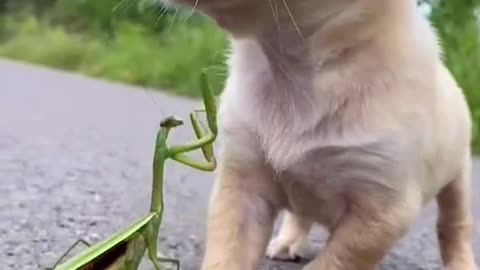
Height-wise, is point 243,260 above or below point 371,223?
below

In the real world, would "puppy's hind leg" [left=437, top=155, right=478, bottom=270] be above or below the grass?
above

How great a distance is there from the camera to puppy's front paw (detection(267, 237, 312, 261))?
3.05m

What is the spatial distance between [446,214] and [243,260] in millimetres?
748

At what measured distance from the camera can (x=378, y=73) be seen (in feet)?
7.49

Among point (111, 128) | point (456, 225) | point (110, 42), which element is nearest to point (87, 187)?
point (456, 225)

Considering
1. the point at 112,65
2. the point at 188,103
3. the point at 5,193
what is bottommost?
the point at 112,65

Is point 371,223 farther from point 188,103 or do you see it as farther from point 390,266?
point 188,103

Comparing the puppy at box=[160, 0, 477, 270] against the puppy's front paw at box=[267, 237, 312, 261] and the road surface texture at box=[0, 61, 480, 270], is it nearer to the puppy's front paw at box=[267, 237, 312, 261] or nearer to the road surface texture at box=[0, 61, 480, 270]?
the road surface texture at box=[0, 61, 480, 270]

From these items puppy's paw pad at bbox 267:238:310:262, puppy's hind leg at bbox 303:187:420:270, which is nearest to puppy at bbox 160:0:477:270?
puppy's hind leg at bbox 303:187:420:270

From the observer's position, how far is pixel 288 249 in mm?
3059

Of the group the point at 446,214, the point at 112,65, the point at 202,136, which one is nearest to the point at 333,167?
the point at 202,136

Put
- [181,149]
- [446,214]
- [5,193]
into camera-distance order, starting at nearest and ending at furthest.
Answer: [181,149], [446,214], [5,193]

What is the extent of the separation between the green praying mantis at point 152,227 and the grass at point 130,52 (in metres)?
5.96

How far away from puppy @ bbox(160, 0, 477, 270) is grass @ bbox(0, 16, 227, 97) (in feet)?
19.3
